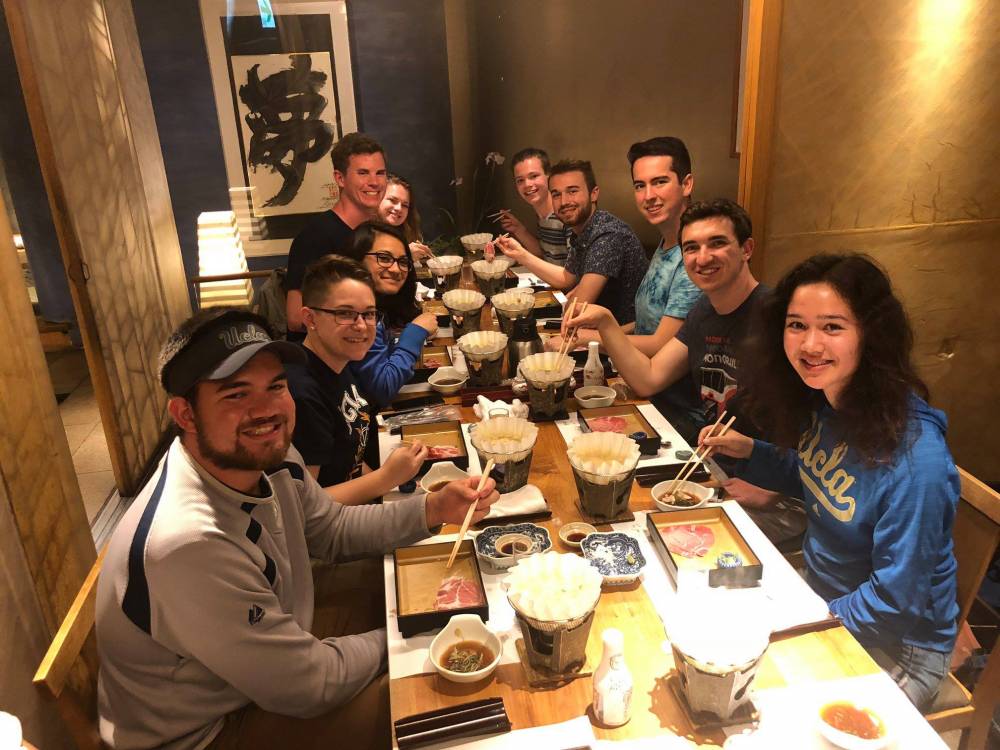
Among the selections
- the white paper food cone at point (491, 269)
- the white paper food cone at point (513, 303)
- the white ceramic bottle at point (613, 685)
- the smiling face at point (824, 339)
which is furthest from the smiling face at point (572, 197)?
the white ceramic bottle at point (613, 685)

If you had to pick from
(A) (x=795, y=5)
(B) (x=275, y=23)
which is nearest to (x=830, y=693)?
(A) (x=795, y=5)

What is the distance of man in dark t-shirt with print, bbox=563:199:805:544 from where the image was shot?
2527 millimetres

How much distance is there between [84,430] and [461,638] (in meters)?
4.27

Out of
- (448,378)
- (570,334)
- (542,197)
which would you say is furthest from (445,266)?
(570,334)

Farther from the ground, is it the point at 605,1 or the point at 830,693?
the point at 605,1

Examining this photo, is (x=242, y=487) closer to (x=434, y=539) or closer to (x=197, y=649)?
(x=197, y=649)

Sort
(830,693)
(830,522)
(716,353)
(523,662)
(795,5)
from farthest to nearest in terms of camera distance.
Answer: (795,5) → (716,353) → (830,522) → (523,662) → (830,693)

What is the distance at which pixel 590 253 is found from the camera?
149 inches

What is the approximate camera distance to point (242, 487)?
1590mm

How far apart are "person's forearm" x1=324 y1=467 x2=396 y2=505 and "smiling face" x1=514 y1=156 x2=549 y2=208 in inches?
123

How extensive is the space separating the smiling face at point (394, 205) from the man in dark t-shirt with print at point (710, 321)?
2393 millimetres

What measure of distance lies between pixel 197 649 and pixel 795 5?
318 centimetres

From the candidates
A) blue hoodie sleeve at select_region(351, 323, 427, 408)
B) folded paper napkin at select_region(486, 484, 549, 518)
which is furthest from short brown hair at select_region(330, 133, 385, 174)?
folded paper napkin at select_region(486, 484, 549, 518)

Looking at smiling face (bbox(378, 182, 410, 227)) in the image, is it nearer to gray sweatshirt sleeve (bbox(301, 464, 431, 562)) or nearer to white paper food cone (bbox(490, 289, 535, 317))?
white paper food cone (bbox(490, 289, 535, 317))
